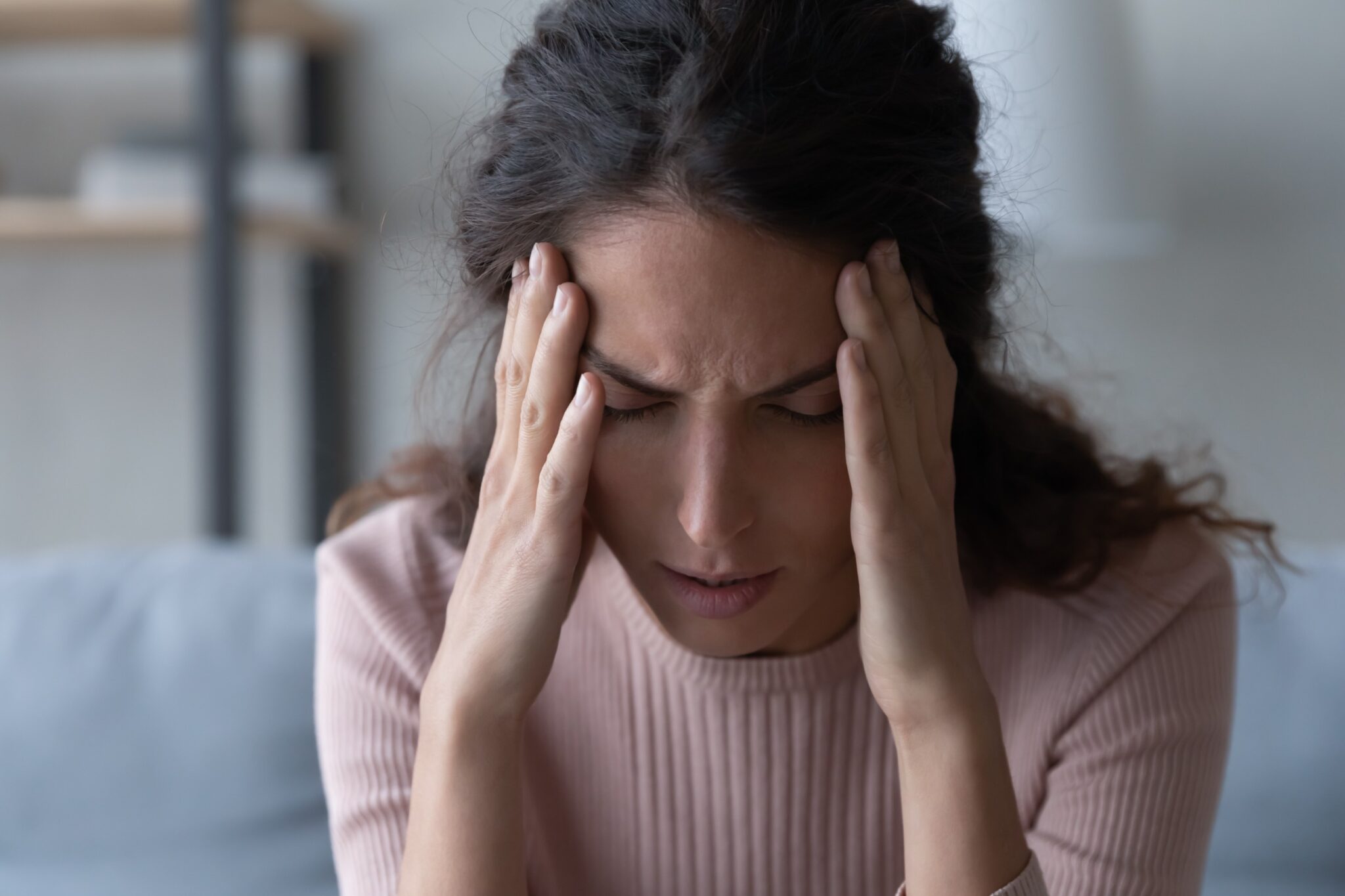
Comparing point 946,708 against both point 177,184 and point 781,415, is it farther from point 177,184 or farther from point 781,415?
point 177,184

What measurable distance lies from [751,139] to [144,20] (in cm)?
175

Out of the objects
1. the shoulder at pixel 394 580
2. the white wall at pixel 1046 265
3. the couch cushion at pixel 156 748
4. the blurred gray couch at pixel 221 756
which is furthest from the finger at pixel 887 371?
the white wall at pixel 1046 265

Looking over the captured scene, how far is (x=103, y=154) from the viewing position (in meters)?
2.03

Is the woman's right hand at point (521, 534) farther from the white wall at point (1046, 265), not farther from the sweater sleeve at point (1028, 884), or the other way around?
the white wall at point (1046, 265)

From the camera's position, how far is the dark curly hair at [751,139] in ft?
2.43

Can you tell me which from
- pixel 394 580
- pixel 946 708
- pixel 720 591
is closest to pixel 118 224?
pixel 394 580

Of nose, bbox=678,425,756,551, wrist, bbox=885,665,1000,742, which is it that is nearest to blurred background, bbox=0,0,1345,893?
wrist, bbox=885,665,1000,742

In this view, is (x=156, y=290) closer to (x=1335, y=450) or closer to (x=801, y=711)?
(x=801, y=711)

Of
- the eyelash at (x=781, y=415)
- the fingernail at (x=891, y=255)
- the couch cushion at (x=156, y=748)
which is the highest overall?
the fingernail at (x=891, y=255)

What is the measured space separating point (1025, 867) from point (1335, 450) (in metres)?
1.58

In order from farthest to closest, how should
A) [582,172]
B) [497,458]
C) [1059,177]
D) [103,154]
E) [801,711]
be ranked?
[103,154]
[1059,177]
[801,711]
[497,458]
[582,172]

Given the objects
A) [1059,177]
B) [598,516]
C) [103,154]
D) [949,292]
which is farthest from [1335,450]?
[103,154]

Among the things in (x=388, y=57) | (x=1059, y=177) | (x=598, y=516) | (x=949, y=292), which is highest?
(x=388, y=57)

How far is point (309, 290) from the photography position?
2279mm
